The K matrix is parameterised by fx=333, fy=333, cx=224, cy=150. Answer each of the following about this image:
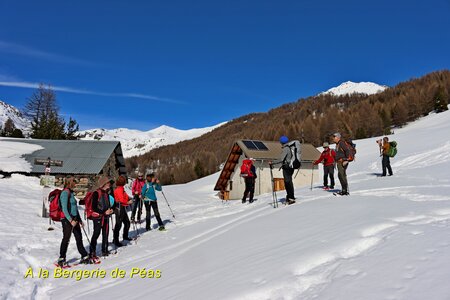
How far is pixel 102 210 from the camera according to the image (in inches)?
344

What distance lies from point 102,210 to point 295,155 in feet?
18.5

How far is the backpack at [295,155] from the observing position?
991cm

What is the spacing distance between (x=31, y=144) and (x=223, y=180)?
55.5ft

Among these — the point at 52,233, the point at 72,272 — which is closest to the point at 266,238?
the point at 72,272

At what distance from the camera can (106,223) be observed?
29.2ft

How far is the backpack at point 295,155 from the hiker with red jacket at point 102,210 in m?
5.24

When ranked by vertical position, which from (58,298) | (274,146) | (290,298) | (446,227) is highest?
(274,146)

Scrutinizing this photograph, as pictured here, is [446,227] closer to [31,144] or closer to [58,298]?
[58,298]

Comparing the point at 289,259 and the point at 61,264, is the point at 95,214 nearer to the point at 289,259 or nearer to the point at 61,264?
the point at 61,264

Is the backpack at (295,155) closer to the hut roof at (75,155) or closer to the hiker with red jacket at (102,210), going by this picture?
the hiker with red jacket at (102,210)

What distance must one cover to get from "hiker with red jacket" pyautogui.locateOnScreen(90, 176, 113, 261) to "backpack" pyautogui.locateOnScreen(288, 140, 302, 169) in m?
5.24

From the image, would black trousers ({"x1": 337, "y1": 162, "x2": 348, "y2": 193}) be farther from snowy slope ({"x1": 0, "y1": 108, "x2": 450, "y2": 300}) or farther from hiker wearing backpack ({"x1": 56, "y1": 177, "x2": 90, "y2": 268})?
hiker wearing backpack ({"x1": 56, "y1": 177, "x2": 90, "y2": 268})

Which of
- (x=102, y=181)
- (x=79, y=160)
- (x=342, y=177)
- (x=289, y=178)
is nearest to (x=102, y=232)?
Result: (x=102, y=181)

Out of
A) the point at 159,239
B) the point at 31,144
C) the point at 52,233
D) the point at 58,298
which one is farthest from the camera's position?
the point at 31,144
